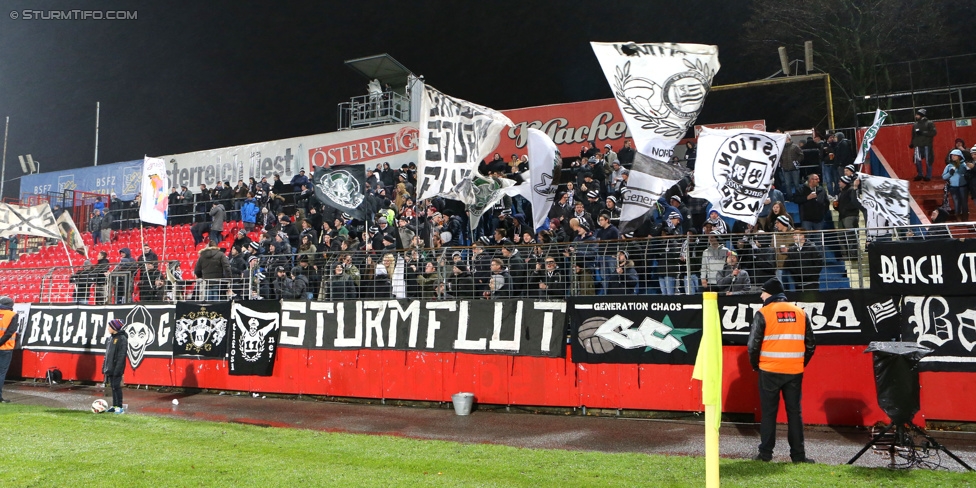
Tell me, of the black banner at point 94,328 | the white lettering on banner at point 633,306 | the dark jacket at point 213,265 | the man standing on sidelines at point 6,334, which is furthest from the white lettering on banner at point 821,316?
the man standing on sidelines at point 6,334

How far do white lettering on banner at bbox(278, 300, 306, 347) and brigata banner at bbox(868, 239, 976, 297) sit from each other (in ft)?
32.4

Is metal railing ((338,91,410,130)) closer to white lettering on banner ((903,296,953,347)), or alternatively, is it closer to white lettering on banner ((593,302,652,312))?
white lettering on banner ((593,302,652,312))

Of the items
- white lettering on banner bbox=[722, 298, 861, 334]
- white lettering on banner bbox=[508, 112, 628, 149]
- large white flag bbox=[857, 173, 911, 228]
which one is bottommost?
white lettering on banner bbox=[722, 298, 861, 334]

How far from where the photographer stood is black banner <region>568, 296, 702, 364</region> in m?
10.9

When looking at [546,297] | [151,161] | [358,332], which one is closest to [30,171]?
[151,161]

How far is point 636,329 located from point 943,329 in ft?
13.6

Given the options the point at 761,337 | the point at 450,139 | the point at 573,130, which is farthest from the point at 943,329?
the point at 573,130

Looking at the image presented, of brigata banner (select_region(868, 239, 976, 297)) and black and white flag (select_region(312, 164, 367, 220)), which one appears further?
black and white flag (select_region(312, 164, 367, 220))

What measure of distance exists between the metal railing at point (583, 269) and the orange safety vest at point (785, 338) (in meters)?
2.26

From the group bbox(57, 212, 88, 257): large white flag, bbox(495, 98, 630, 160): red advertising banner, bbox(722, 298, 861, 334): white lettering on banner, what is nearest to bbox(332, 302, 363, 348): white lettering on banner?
bbox(722, 298, 861, 334): white lettering on banner

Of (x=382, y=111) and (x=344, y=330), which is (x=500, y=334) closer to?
(x=344, y=330)

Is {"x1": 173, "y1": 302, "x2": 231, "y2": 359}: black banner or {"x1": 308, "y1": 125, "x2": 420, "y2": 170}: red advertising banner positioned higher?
{"x1": 308, "y1": 125, "x2": 420, "y2": 170}: red advertising banner

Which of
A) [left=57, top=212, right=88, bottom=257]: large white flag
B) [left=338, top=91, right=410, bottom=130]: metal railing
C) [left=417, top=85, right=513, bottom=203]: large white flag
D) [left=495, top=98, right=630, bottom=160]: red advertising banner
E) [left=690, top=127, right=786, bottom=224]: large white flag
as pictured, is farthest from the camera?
[left=338, top=91, right=410, bottom=130]: metal railing

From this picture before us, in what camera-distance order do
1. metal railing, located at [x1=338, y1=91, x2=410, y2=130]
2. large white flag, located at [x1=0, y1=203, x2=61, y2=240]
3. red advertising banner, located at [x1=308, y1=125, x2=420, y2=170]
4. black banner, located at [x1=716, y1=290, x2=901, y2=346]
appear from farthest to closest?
→ 1. metal railing, located at [x1=338, y1=91, x2=410, y2=130]
2. red advertising banner, located at [x1=308, y1=125, x2=420, y2=170]
3. large white flag, located at [x1=0, y1=203, x2=61, y2=240]
4. black banner, located at [x1=716, y1=290, x2=901, y2=346]
